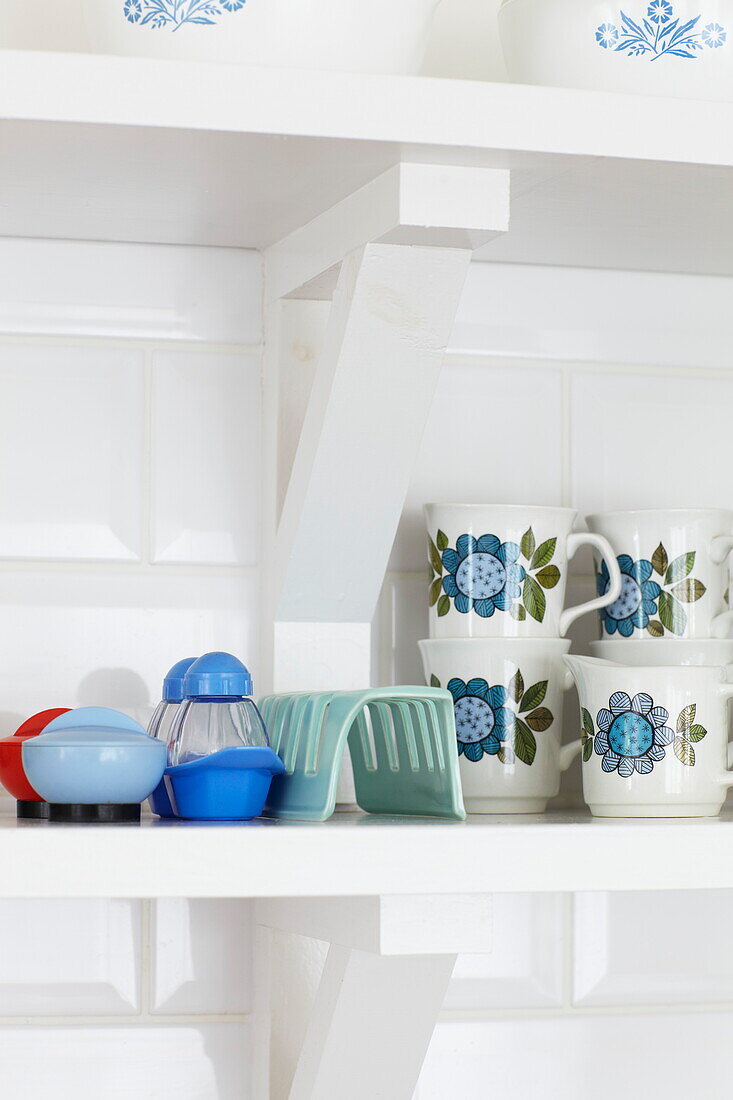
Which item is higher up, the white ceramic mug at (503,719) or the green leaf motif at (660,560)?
the green leaf motif at (660,560)

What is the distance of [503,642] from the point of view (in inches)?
28.9

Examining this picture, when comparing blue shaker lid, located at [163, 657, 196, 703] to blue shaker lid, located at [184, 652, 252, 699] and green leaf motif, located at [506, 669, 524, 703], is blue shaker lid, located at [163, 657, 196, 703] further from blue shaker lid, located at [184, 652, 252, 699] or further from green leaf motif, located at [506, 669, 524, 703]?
green leaf motif, located at [506, 669, 524, 703]

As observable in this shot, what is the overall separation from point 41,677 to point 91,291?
0.23m

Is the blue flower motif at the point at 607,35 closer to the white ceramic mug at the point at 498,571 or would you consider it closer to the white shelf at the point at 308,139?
the white shelf at the point at 308,139

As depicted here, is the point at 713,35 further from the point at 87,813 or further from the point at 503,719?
the point at 87,813

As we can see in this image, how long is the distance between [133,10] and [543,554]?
35 cm

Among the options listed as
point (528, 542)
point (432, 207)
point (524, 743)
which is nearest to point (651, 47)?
point (432, 207)

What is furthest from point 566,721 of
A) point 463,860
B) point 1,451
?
point 1,451

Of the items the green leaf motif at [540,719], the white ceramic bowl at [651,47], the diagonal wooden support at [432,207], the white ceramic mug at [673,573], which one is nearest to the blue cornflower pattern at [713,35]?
the white ceramic bowl at [651,47]

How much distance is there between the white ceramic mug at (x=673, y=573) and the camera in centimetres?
76

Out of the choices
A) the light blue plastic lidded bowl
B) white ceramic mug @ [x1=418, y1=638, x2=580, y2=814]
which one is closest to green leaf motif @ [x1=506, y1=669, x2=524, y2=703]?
white ceramic mug @ [x1=418, y1=638, x2=580, y2=814]

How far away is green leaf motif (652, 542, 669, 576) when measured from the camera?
30.0 inches

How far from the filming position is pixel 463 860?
577 mm

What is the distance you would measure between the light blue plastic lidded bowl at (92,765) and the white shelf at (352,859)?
0.06ft
